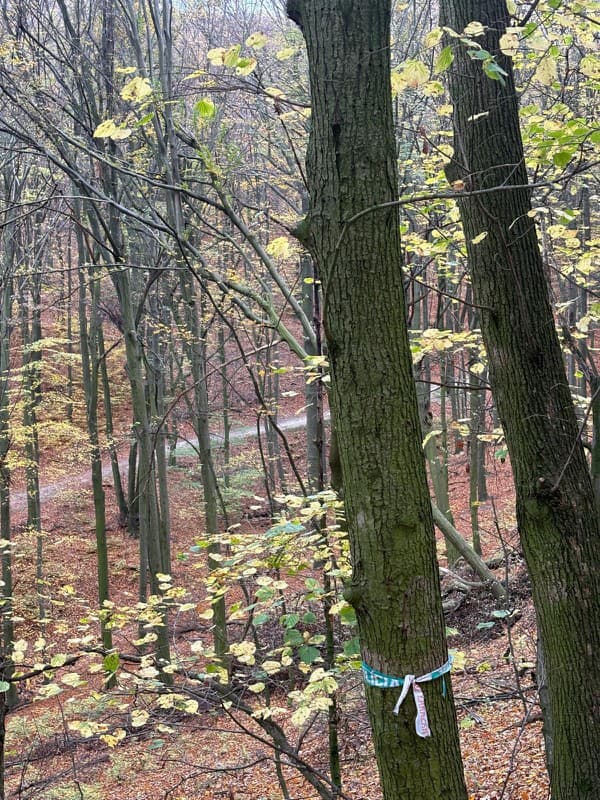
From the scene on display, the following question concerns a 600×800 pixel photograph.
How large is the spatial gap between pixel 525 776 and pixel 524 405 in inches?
122

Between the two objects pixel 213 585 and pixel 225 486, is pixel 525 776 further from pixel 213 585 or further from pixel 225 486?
pixel 225 486

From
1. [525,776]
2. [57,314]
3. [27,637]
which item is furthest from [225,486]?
[525,776]

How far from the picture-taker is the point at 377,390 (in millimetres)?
1934

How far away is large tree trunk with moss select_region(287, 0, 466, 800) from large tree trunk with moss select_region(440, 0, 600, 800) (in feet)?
2.77

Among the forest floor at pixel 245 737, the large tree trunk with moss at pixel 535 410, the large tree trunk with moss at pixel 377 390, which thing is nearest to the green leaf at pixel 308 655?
the forest floor at pixel 245 737

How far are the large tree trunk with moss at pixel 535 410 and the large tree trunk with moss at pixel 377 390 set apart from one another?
2.77 ft

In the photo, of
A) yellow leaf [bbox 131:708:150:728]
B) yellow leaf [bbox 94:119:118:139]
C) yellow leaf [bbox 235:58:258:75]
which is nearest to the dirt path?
yellow leaf [bbox 131:708:150:728]

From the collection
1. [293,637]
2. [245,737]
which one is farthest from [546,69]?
[245,737]

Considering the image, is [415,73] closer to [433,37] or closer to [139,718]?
[433,37]

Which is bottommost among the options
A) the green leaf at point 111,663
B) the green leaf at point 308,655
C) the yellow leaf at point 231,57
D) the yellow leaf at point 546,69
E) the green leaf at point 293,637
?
the green leaf at point 308,655

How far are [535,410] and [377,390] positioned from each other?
1.41 m

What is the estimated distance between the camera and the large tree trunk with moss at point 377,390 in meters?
1.93

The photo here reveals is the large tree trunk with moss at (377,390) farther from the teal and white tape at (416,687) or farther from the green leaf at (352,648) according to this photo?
the green leaf at (352,648)

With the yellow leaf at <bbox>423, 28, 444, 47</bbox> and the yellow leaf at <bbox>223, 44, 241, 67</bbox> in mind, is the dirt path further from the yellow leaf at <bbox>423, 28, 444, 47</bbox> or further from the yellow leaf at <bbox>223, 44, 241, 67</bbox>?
the yellow leaf at <bbox>223, 44, 241, 67</bbox>
